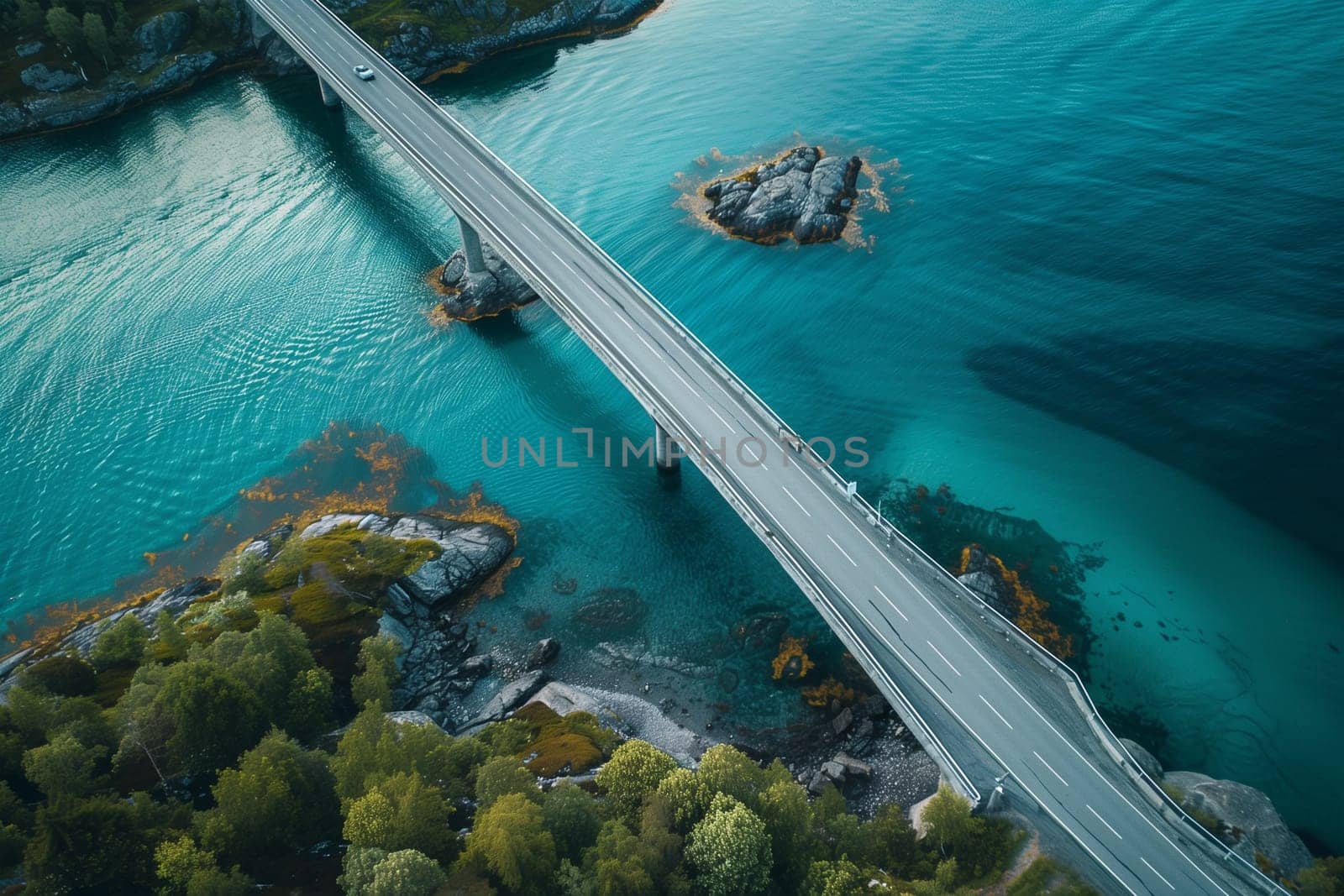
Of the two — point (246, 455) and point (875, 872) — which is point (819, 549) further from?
point (246, 455)

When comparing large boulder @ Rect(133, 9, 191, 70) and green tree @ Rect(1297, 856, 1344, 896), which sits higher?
large boulder @ Rect(133, 9, 191, 70)

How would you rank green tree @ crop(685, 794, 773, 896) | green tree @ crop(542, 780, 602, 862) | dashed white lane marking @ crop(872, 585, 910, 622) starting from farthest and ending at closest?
dashed white lane marking @ crop(872, 585, 910, 622) → green tree @ crop(542, 780, 602, 862) → green tree @ crop(685, 794, 773, 896)

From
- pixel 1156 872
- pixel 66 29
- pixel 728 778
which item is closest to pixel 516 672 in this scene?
pixel 728 778

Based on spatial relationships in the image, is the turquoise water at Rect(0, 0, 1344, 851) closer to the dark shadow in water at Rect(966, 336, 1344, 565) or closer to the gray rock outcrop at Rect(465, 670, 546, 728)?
the dark shadow in water at Rect(966, 336, 1344, 565)

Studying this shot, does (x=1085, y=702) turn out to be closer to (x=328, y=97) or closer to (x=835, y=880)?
(x=835, y=880)

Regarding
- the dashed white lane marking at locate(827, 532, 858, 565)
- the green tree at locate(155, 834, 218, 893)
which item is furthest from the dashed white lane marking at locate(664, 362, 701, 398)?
the green tree at locate(155, 834, 218, 893)

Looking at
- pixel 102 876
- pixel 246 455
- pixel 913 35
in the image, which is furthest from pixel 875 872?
pixel 913 35
